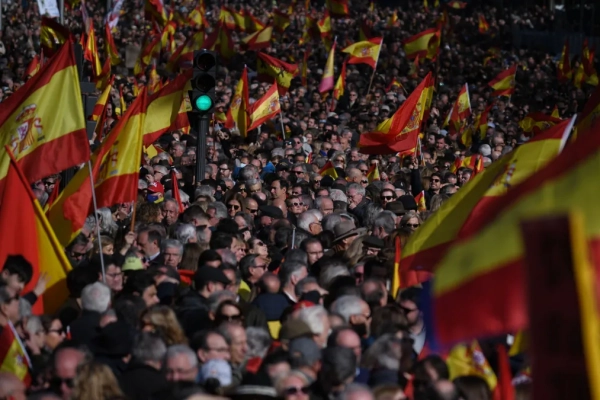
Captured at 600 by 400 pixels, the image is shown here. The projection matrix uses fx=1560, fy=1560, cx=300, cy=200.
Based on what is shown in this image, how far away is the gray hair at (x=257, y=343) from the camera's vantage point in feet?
25.9

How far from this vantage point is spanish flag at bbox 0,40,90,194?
34.9 feet

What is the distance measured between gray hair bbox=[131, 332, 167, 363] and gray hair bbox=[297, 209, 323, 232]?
5.20 metres

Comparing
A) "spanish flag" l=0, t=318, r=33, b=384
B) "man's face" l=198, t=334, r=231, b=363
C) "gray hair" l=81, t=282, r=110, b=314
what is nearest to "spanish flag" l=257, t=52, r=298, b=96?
"gray hair" l=81, t=282, r=110, b=314

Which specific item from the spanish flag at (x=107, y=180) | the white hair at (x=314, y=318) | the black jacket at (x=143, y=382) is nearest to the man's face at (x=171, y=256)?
the spanish flag at (x=107, y=180)

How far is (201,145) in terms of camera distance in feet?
52.6

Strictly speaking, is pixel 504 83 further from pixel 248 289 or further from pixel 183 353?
pixel 183 353

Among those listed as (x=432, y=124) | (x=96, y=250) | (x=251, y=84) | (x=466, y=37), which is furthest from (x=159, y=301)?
(x=466, y=37)

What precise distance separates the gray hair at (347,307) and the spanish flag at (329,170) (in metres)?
9.40

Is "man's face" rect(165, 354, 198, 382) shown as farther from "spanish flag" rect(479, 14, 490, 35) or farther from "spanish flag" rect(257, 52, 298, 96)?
"spanish flag" rect(479, 14, 490, 35)

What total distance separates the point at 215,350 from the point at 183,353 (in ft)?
0.92

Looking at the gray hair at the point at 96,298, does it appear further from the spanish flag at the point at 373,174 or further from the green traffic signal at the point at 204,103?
the spanish flag at the point at 373,174

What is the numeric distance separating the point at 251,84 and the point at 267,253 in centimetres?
1863

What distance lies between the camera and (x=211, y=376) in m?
7.14

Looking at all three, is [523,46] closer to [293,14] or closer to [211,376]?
[293,14]
